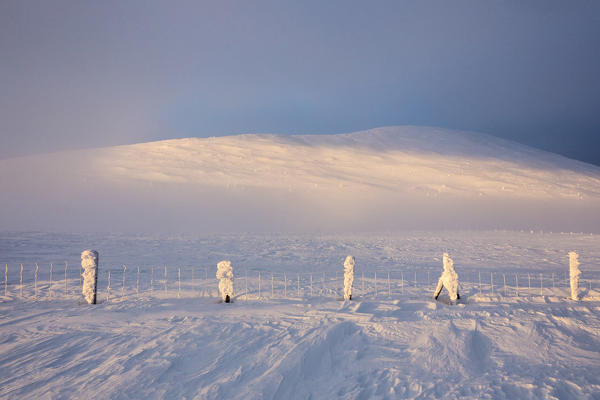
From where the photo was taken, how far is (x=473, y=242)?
76.7ft

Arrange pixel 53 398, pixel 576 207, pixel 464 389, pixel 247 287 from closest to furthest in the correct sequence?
pixel 53 398 < pixel 464 389 < pixel 247 287 < pixel 576 207

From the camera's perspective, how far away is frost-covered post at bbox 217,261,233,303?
393 inches

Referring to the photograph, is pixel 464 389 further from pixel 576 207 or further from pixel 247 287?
pixel 576 207

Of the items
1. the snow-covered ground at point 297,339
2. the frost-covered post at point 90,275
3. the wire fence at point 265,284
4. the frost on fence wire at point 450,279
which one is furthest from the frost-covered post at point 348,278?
the frost-covered post at point 90,275

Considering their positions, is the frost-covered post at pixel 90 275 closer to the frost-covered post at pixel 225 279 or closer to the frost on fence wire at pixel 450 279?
the frost-covered post at pixel 225 279

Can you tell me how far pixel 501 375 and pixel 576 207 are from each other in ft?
130

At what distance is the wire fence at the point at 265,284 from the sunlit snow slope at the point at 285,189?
13.8 m

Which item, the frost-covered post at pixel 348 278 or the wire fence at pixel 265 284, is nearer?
the frost-covered post at pixel 348 278

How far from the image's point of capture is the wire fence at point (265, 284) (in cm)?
1109

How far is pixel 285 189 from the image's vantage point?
3741 centimetres

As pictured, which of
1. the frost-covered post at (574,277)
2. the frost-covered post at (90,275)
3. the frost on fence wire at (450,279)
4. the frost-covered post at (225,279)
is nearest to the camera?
the frost-covered post at (90,275)

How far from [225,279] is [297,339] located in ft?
10.5

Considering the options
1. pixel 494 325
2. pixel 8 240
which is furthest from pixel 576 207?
pixel 8 240

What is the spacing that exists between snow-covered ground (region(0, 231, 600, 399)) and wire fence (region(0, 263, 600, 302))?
0.25 feet
